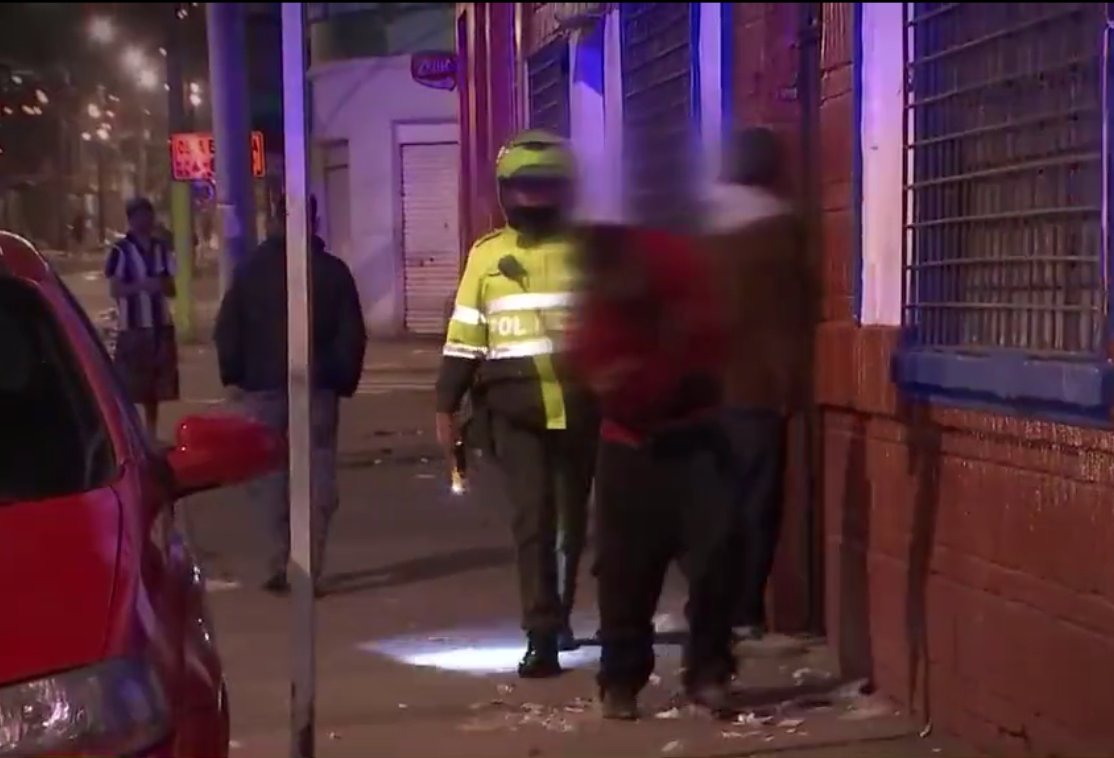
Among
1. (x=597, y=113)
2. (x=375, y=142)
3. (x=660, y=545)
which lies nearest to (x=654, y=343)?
(x=660, y=545)

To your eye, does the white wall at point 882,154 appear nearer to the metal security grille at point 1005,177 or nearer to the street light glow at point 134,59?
the metal security grille at point 1005,177

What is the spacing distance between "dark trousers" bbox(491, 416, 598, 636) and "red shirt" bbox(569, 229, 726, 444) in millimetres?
937

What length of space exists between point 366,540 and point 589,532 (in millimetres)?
2367

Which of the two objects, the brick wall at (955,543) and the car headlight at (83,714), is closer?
the car headlight at (83,714)

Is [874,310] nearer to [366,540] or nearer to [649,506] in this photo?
[649,506]

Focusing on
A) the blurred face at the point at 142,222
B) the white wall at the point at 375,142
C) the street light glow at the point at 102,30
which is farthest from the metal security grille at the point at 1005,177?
the blurred face at the point at 142,222

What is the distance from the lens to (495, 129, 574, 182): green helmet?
6406 millimetres

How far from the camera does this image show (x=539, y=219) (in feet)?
21.2

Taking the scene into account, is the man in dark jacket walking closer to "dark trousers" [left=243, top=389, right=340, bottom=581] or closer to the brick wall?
"dark trousers" [left=243, top=389, right=340, bottom=581]

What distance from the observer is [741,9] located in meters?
7.09

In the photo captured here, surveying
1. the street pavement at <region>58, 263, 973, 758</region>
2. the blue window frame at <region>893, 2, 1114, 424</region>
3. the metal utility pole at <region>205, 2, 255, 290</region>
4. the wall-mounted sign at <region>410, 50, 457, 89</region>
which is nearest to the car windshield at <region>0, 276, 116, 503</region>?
the street pavement at <region>58, 263, 973, 758</region>

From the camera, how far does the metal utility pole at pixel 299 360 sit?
5109 millimetres

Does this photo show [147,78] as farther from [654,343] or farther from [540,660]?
[654,343]

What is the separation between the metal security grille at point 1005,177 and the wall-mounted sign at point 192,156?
554cm
